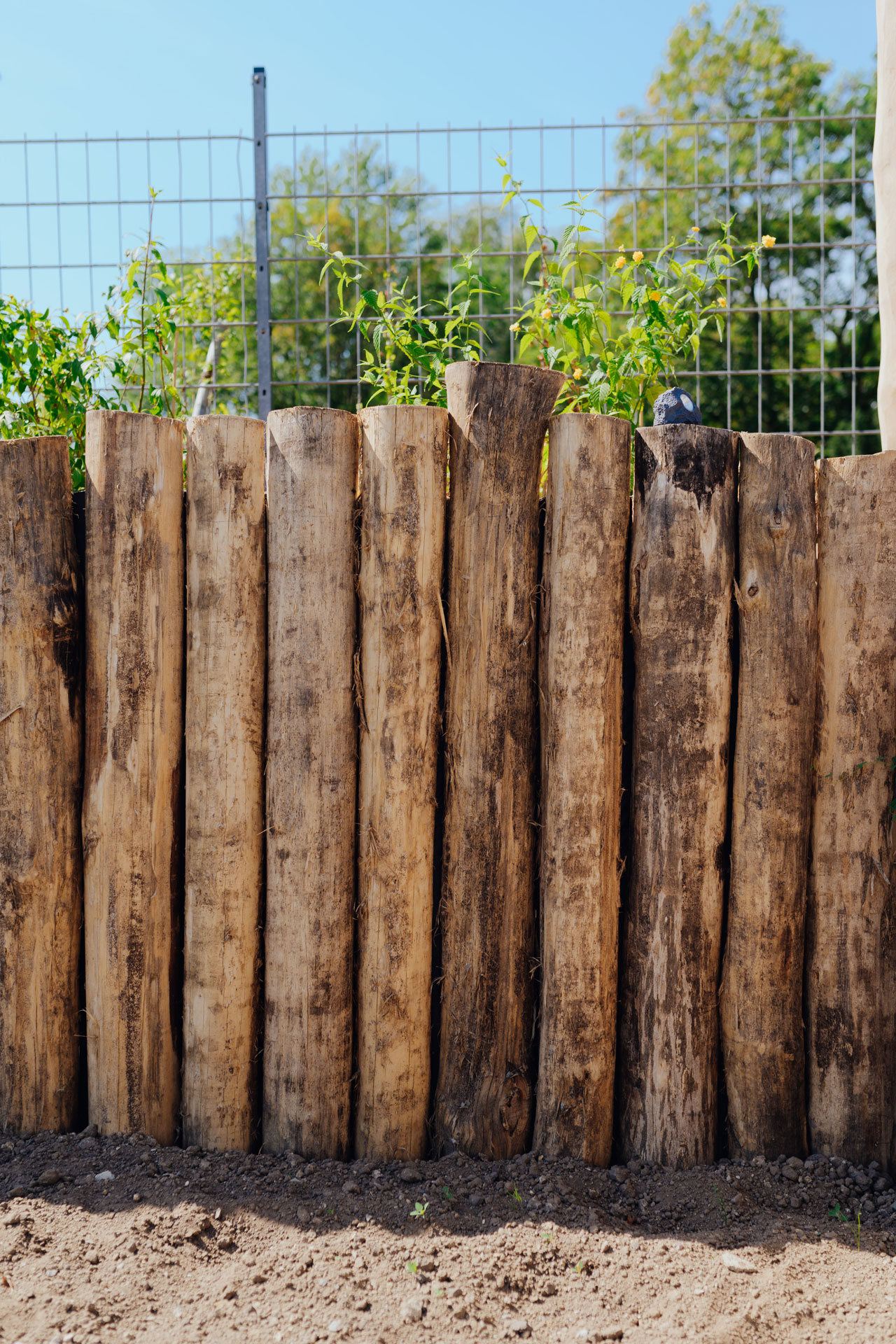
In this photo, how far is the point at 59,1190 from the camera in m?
2.57

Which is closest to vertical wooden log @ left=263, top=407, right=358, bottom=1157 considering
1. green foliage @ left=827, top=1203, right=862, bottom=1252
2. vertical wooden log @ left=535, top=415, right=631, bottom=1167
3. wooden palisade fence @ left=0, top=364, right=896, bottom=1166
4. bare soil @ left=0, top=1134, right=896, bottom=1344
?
wooden palisade fence @ left=0, top=364, right=896, bottom=1166

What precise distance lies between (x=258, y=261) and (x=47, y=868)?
12.0 feet

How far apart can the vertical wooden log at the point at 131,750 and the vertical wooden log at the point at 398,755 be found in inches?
22.8

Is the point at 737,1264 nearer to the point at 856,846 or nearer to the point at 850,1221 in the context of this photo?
the point at 850,1221

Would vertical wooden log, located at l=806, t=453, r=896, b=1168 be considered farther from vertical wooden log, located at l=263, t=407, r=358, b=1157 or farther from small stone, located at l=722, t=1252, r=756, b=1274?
vertical wooden log, located at l=263, t=407, r=358, b=1157

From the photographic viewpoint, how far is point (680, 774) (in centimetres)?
273

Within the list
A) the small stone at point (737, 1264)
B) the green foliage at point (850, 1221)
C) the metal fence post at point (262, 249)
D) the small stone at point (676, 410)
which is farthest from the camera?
the metal fence post at point (262, 249)

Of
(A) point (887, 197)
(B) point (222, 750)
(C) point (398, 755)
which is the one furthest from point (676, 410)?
(B) point (222, 750)

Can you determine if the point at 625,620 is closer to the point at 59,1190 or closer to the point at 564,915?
the point at 564,915

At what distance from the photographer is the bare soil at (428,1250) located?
2.18 metres

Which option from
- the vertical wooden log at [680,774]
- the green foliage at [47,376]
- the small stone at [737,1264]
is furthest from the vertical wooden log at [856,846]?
the green foliage at [47,376]

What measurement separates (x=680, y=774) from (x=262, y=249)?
392 cm

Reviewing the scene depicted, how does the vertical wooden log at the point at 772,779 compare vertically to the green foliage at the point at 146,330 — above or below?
below

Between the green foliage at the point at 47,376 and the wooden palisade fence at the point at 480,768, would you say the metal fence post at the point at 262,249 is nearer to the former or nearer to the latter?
the green foliage at the point at 47,376
